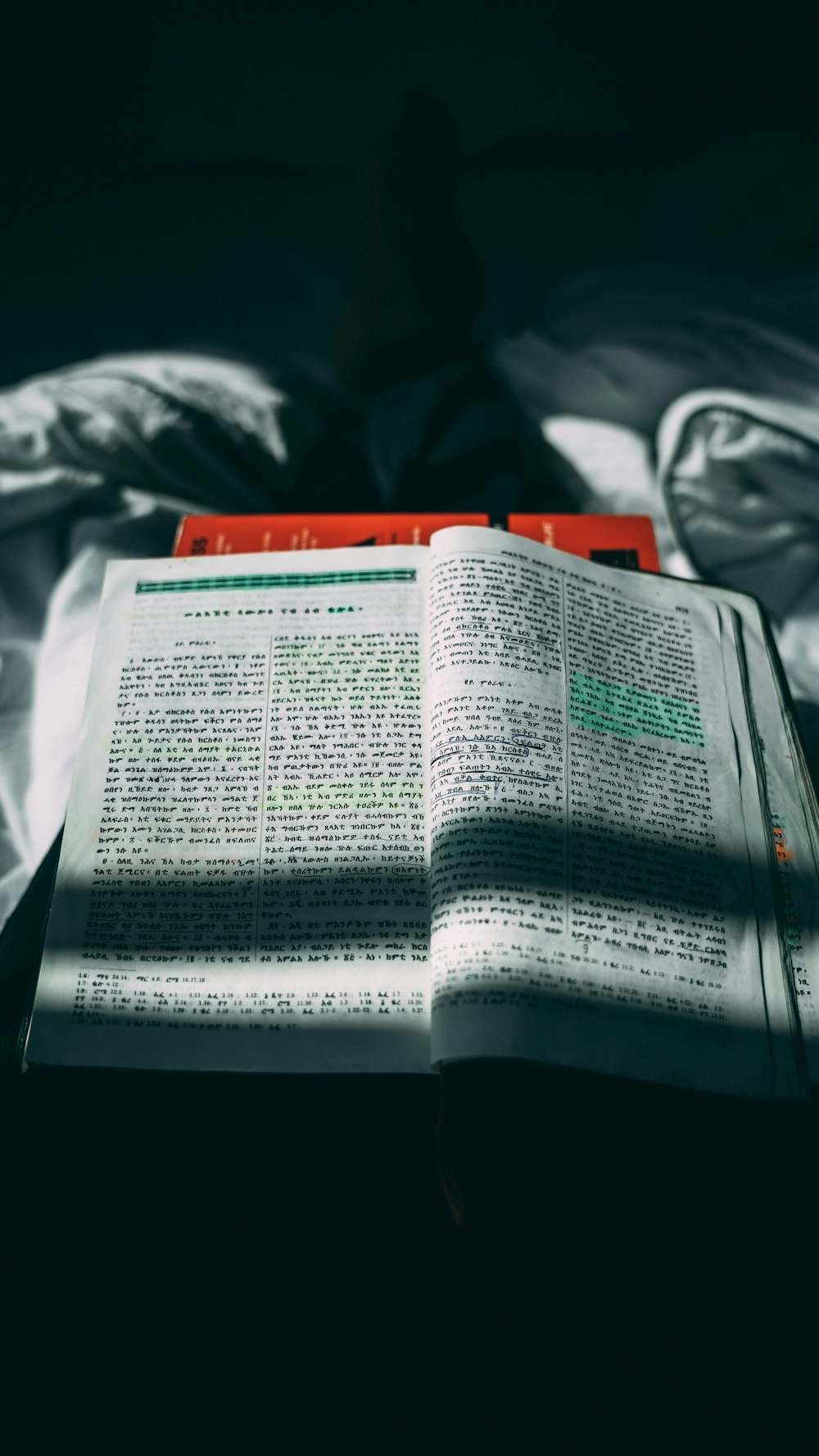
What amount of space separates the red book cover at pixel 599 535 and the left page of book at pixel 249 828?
158mm

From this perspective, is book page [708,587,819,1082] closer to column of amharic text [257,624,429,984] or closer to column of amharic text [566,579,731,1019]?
column of amharic text [566,579,731,1019]

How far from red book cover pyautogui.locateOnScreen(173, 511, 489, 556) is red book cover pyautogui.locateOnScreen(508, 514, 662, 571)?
39 millimetres

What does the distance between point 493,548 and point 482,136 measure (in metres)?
1.32

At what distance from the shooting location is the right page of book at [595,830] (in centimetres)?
38

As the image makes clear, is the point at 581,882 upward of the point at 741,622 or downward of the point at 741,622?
downward

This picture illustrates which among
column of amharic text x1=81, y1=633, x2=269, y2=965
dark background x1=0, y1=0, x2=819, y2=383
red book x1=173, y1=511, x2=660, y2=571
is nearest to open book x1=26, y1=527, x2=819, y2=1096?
column of amharic text x1=81, y1=633, x2=269, y2=965

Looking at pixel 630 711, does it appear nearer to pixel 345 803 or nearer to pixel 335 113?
pixel 345 803

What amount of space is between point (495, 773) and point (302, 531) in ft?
0.98

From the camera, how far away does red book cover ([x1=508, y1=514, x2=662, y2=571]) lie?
2.05 feet

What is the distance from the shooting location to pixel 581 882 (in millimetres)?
409

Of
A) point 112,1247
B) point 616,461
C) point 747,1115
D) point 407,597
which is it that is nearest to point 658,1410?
point 747,1115

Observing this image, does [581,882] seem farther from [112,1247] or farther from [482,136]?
[482,136]

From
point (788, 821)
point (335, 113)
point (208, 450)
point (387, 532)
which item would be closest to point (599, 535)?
point (387, 532)

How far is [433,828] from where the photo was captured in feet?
1.40
